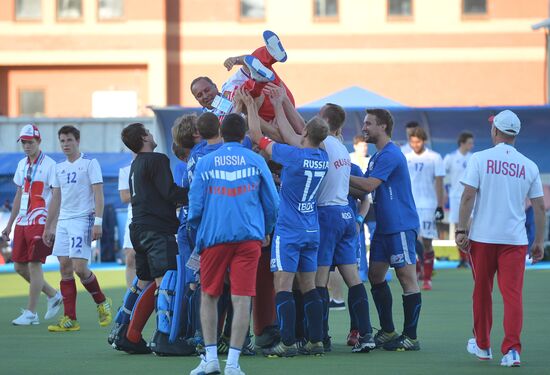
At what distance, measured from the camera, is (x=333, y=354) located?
32.9 ft

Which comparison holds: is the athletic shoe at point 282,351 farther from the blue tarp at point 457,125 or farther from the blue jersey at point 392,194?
the blue tarp at point 457,125

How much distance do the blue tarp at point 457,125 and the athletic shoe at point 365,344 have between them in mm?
12740

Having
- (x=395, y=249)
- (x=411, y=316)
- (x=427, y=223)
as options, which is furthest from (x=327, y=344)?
(x=427, y=223)


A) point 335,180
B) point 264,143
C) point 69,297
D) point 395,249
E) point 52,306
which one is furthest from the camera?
point 52,306

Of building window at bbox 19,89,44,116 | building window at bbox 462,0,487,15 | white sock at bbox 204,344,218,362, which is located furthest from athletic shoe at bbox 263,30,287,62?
building window at bbox 19,89,44,116

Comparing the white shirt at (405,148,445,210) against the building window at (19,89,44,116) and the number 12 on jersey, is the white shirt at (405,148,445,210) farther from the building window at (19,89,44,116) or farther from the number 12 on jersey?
the building window at (19,89,44,116)

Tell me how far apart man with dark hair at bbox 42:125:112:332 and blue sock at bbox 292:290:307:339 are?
2838 millimetres

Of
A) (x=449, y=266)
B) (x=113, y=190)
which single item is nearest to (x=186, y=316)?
(x=449, y=266)

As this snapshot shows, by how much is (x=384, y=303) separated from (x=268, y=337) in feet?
3.24

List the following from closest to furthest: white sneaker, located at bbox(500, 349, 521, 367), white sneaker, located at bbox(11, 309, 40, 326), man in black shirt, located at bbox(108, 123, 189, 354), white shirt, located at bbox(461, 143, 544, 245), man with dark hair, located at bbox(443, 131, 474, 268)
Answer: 1. white sneaker, located at bbox(500, 349, 521, 367)
2. white shirt, located at bbox(461, 143, 544, 245)
3. man in black shirt, located at bbox(108, 123, 189, 354)
4. white sneaker, located at bbox(11, 309, 40, 326)
5. man with dark hair, located at bbox(443, 131, 474, 268)

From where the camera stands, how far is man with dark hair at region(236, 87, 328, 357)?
9.54m

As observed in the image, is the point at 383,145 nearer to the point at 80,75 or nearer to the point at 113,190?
the point at 113,190

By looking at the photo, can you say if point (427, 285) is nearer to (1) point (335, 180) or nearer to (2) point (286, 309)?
(1) point (335, 180)

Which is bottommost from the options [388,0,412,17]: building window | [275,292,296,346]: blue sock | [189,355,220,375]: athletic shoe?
[189,355,220,375]: athletic shoe
